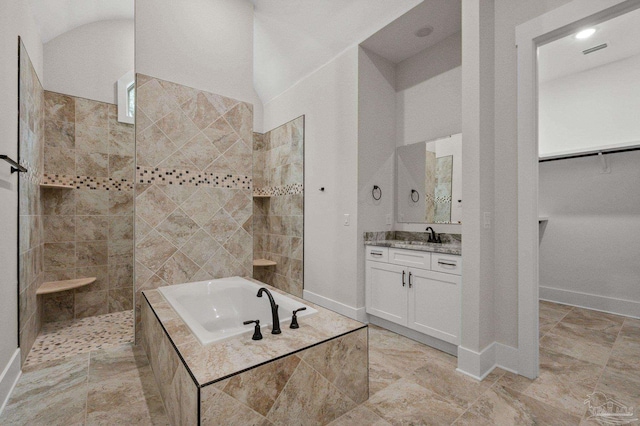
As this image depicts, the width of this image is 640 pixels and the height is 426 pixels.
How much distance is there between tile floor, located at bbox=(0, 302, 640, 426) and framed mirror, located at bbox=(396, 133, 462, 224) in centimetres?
131

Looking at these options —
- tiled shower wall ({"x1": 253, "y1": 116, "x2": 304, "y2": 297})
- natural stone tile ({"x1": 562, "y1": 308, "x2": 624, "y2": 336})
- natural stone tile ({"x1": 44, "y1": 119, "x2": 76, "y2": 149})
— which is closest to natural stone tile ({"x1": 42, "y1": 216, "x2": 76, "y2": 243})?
natural stone tile ({"x1": 44, "y1": 119, "x2": 76, "y2": 149})

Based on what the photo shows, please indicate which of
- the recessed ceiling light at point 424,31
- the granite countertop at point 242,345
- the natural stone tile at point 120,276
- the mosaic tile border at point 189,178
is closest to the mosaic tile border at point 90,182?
the natural stone tile at point 120,276

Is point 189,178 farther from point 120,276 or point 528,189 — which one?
point 528,189

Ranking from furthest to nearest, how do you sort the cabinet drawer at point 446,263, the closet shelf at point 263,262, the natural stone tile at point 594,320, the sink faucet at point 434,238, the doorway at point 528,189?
the closet shelf at point 263,262 < the sink faucet at point 434,238 < the natural stone tile at point 594,320 < the cabinet drawer at point 446,263 < the doorway at point 528,189

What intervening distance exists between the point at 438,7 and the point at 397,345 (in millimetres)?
2917

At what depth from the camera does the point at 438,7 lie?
2.55 m

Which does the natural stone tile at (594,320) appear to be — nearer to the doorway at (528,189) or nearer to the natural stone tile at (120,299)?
the doorway at (528,189)

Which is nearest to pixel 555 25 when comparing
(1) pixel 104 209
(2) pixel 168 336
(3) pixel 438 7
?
(3) pixel 438 7

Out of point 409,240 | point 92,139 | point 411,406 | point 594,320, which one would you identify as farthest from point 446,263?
point 92,139

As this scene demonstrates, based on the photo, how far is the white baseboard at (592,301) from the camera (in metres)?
3.18

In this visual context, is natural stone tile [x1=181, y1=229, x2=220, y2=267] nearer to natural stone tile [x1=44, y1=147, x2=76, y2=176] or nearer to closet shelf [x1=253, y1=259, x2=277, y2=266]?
closet shelf [x1=253, y1=259, x2=277, y2=266]

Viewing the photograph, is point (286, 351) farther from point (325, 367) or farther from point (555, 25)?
point (555, 25)

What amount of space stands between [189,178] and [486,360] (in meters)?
2.82

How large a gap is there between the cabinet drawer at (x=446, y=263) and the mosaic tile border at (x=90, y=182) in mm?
3302
